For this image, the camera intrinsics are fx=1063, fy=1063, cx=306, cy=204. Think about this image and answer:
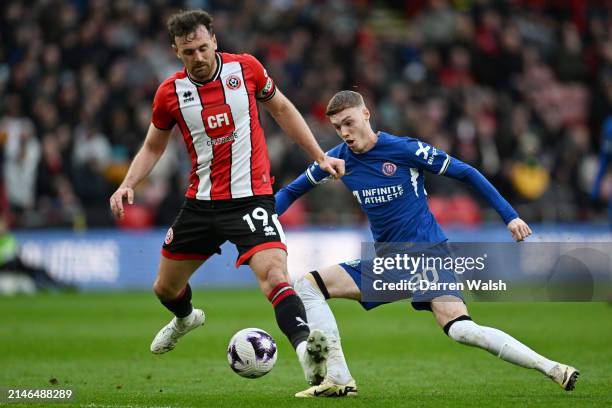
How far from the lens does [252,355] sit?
23.4 feet

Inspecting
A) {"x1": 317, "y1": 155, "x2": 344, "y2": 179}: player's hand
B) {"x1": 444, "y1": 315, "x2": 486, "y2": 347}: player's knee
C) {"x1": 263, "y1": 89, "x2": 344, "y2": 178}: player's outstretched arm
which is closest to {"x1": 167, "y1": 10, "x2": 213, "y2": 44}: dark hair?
{"x1": 263, "y1": 89, "x2": 344, "y2": 178}: player's outstretched arm

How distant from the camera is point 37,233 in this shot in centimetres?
1870

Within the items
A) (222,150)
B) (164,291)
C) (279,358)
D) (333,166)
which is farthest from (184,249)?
(279,358)

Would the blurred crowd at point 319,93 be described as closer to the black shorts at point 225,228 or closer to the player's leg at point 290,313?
the black shorts at point 225,228

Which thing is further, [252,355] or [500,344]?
[500,344]

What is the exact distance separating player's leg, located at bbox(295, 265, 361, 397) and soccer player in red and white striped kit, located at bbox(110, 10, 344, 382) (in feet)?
2.10

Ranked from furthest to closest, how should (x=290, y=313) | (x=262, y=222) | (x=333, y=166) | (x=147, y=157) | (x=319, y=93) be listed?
(x=319, y=93), (x=147, y=157), (x=262, y=222), (x=333, y=166), (x=290, y=313)

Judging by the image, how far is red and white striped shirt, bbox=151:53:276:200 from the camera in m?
7.47

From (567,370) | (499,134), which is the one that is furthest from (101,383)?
(499,134)

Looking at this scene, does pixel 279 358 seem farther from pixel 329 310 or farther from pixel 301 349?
pixel 301 349

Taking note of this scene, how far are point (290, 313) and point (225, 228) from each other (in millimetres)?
857

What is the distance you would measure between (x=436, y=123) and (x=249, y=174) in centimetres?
1344

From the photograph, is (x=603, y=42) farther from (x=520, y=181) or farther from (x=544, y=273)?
(x=544, y=273)

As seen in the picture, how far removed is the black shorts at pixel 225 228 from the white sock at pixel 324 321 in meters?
0.60
